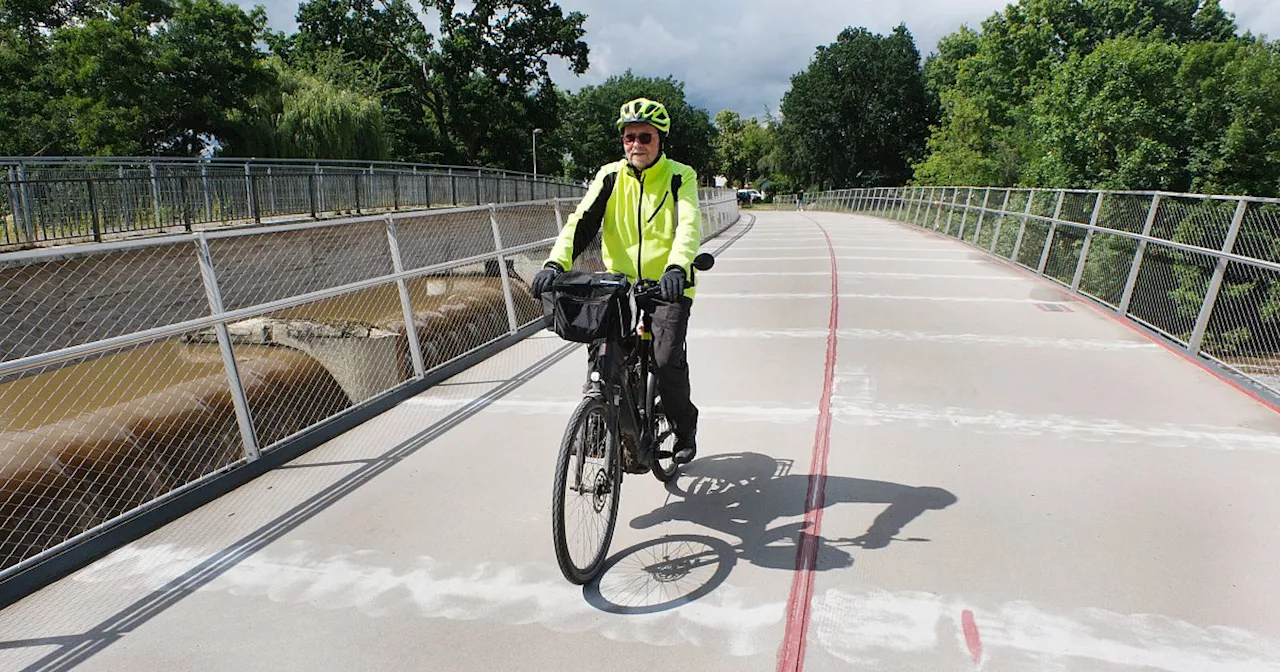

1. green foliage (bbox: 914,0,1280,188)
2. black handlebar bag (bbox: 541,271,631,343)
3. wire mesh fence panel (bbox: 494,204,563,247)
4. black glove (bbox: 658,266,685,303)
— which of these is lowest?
wire mesh fence panel (bbox: 494,204,563,247)

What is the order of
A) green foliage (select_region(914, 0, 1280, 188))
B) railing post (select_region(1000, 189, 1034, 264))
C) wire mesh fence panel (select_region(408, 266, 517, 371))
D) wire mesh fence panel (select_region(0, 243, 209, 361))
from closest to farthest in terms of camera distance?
wire mesh fence panel (select_region(408, 266, 517, 371))
wire mesh fence panel (select_region(0, 243, 209, 361))
railing post (select_region(1000, 189, 1034, 264))
green foliage (select_region(914, 0, 1280, 188))

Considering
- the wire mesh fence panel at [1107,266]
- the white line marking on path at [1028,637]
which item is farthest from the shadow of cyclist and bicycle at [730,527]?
the wire mesh fence panel at [1107,266]

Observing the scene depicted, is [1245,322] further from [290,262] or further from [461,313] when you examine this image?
[290,262]

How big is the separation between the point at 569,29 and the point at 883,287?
47107 millimetres

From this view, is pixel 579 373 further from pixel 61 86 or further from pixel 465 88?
pixel 465 88

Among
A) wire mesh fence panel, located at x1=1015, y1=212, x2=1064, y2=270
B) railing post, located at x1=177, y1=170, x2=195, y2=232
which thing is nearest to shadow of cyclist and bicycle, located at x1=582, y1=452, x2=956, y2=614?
wire mesh fence panel, located at x1=1015, y1=212, x2=1064, y2=270

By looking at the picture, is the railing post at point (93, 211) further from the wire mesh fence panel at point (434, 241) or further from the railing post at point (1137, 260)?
the railing post at point (1137, 260)

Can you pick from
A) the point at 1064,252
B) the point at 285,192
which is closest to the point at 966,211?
the point at 1064,252

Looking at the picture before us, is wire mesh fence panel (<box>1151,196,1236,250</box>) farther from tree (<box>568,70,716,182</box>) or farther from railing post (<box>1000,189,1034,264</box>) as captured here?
tree (<box>568,70,716,182</box>)

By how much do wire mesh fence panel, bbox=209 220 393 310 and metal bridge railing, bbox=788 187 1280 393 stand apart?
10.3 metres

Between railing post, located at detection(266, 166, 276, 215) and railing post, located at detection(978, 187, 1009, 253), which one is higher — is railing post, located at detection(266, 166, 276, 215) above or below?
below

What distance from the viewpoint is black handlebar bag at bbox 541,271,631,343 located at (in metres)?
3.07

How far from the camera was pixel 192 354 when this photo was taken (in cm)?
883

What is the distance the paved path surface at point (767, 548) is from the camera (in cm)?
284
